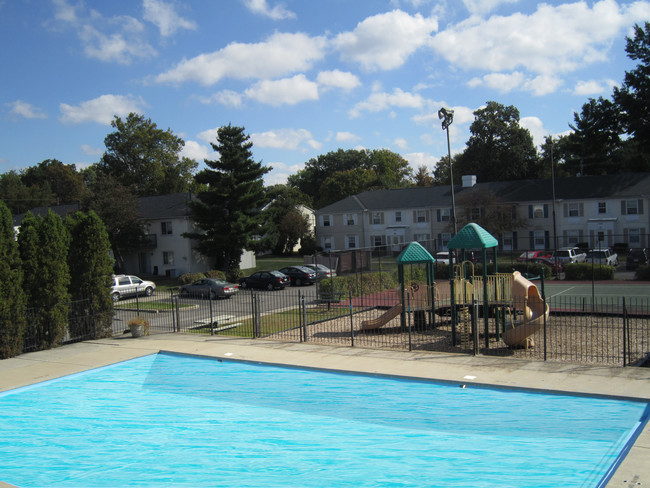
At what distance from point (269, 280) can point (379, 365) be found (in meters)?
23.3

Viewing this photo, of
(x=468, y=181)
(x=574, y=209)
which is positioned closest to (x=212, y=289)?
(x=468, y=181)

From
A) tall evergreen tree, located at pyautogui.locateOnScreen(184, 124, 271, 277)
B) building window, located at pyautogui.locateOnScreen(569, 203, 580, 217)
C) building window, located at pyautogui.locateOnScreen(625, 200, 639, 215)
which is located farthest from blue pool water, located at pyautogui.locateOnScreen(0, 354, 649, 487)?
building window, located at pyautogui.locateOnScreen(569, 203, 580, 217)

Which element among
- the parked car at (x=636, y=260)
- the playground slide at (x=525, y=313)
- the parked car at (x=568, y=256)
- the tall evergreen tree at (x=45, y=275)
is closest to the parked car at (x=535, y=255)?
the parked car at (x=568, y=256)

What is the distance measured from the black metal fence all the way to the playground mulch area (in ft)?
0.10

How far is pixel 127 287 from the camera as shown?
1399 inches

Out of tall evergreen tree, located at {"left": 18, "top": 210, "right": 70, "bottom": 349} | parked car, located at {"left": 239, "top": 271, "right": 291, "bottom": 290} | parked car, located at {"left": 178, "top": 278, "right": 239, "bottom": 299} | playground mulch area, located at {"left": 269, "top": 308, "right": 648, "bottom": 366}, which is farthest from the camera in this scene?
parked car, located at {"left": 239, "top": 271, "right": 291, "bottom": 290}

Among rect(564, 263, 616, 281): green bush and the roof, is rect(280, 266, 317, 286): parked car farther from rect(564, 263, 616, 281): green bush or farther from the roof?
the roof

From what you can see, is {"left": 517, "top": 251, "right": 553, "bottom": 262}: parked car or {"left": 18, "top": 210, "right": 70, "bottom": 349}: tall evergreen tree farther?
{"left": 517, "top": 251, "right": 553, "bottom": 262}: parked car

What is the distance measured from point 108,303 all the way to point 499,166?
208 ft

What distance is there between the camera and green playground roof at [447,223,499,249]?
52.4ft

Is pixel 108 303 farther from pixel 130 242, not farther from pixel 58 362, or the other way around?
pixel 130 242

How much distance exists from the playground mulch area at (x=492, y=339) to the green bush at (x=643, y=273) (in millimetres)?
12422

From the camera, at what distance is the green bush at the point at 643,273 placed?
31073mm

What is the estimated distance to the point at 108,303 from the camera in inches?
821
